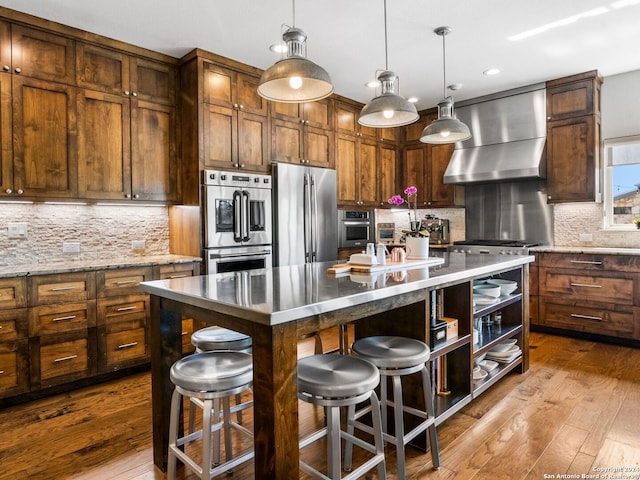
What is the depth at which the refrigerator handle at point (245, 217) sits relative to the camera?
378 centimetres

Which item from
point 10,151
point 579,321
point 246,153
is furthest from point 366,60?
point 579,321

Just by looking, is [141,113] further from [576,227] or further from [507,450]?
[576,227]

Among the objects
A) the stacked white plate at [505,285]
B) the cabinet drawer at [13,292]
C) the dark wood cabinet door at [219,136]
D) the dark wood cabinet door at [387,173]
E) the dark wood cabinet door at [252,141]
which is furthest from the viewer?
the dark wood cabinet door at [387,173]

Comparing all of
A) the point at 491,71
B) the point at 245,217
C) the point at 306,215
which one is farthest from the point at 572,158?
the point at 245,217

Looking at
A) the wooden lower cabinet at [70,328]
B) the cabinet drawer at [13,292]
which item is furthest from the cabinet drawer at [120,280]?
the cabinet drawer at [13,292]

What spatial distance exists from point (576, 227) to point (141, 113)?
15.5 feet

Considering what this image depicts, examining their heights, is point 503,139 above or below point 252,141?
above

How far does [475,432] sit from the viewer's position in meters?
2.25

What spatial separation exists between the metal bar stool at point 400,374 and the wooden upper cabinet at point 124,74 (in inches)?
116

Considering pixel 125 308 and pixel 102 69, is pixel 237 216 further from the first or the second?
pixel 102 69

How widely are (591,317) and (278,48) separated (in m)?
3.92

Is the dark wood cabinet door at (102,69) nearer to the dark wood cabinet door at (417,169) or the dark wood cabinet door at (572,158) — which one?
the dark wood cabinet door at (417,169)

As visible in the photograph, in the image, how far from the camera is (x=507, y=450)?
6.81 ft

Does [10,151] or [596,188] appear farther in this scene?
[596,188]
